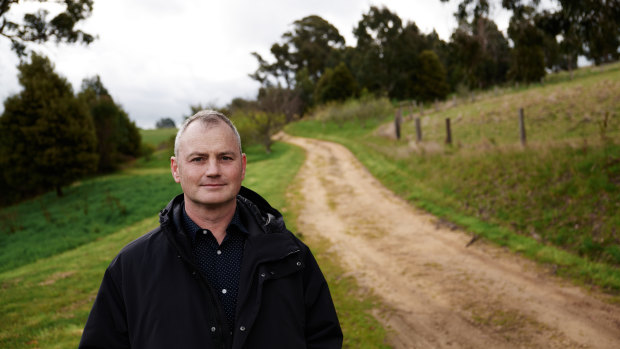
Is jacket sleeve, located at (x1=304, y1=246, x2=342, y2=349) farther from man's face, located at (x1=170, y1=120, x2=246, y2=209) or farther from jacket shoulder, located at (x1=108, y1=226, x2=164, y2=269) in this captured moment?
jacket shoulder, located at (x1=108, y1=226, x2=164, y2=269)

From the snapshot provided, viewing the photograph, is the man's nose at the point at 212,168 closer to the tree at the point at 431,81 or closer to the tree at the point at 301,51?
the tree at the point at 431,81

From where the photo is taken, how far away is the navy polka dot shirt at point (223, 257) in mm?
2084

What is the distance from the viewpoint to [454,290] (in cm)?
634

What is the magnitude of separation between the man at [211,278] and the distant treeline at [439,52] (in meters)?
9.19

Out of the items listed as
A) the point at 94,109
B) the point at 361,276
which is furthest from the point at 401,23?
the point at 361,276

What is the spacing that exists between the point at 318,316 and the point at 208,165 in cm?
114

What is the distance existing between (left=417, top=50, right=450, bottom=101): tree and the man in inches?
1719

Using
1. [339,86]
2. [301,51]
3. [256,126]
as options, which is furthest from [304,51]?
[256,126]

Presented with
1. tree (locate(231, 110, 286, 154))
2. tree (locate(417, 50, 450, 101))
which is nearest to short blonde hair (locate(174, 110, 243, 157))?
tree (locate(231, 110, 286, 154))

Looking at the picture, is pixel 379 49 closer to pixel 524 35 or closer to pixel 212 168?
pixel 524 35

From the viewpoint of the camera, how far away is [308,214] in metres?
11.5

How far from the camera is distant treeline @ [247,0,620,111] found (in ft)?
28.6

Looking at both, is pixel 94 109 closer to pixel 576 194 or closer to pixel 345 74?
pixel 345 74

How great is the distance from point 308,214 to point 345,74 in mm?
42174
